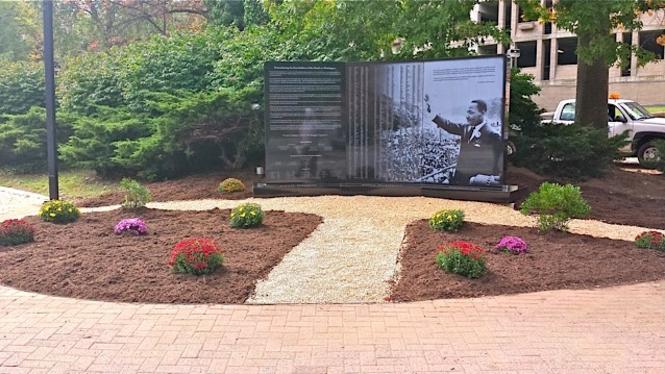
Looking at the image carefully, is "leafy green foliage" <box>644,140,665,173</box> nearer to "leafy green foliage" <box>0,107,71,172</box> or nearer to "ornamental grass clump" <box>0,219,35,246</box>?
"ornamental grass clump" <box>0,219,35,246</box>

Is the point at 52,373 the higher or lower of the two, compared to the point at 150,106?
lower

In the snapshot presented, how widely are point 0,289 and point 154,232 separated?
235cm

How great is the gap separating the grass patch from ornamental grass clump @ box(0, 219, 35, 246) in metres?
4.58

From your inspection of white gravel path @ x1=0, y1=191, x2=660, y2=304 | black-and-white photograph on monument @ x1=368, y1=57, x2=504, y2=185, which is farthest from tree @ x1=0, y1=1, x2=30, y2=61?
black-and-white photograph on monument @ x1=368, y1=57, x2=504, y2=185

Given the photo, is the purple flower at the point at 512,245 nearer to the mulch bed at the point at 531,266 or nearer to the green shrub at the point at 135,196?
the mulch bed at the point at 531,266

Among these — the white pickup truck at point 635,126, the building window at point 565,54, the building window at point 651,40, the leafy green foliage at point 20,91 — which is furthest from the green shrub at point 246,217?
the building window at point 565,54

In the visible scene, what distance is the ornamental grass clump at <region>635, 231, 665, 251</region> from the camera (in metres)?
7.58

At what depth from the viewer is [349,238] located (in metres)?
8.24

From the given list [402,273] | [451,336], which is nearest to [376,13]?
[402,273]

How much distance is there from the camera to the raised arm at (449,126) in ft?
34.5

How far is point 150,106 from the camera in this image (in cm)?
1331

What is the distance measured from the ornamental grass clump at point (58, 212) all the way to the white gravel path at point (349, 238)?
58.7 inches

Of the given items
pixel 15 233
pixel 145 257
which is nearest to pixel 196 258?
pixel 145 257

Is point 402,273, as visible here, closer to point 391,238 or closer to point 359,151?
point 391,238
